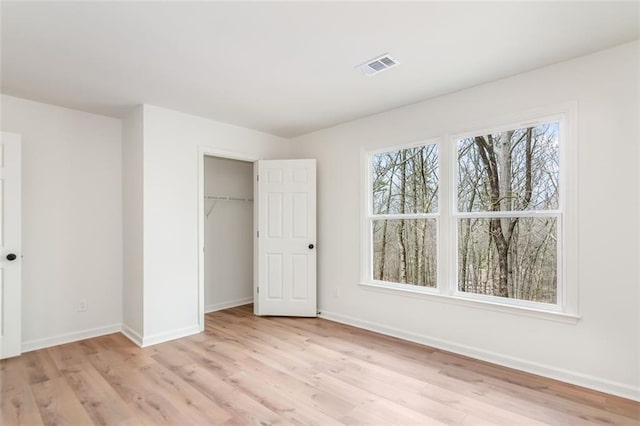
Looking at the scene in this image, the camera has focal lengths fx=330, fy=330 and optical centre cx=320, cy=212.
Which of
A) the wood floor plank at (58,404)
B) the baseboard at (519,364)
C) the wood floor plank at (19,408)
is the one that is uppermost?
the baseboard at (519,364)

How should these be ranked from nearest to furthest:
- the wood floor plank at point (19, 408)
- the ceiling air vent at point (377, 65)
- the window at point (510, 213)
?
1. the wood floor plank at point (19, 408)
2. the ceiling air vent at point (377, 65)
3. the window at point (510, 213)

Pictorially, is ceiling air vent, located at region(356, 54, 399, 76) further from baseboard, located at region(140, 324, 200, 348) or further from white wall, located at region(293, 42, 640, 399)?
baseboard, located at region(140, 324, 200, 348)

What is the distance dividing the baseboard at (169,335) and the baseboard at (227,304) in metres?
0.85

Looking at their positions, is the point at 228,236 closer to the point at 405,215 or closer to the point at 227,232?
the point at 227,232

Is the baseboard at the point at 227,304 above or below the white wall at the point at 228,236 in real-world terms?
below

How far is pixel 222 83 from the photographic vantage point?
2.96 m

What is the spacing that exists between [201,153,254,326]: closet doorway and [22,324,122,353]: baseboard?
1.19 metres

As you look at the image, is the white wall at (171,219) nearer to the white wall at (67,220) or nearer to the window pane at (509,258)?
the white wall at (67,220)

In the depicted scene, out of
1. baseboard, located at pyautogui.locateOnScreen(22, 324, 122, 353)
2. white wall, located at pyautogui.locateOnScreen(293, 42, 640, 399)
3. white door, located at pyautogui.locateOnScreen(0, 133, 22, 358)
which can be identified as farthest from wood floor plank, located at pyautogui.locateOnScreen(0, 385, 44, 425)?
white wall, located at pyautogui.locateOnScreen(293, 42, 640, 399)

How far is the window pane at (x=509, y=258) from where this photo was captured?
108 inches

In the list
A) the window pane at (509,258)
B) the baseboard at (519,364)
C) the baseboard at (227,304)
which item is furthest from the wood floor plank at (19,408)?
the window pane at (509,258)

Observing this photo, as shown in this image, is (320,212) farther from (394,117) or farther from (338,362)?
(338,362)

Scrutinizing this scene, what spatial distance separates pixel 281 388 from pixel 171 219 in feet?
7.12

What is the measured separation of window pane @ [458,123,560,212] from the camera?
276 centimetres
